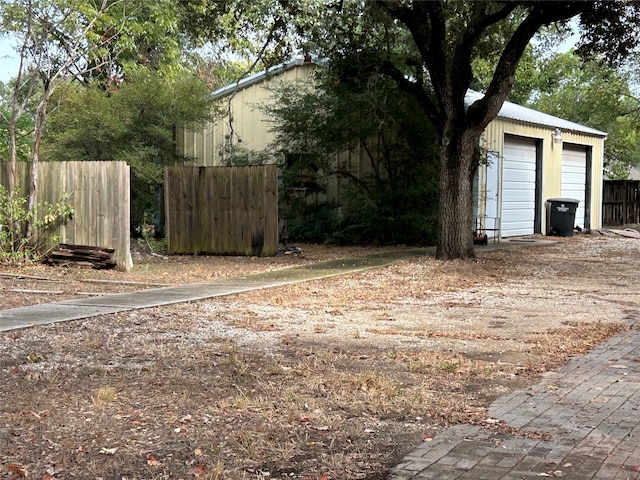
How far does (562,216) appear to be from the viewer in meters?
23.6

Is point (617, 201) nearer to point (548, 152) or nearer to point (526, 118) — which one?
point (548, 152)

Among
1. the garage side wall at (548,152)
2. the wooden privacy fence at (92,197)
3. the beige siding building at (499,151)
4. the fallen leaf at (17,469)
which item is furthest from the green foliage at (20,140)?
the fallen leaf at (17,469)

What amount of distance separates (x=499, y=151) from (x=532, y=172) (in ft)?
9.68

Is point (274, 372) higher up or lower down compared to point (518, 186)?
lower down

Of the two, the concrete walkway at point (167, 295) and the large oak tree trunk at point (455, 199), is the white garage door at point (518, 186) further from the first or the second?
the concrete walkway at point (167, 295)

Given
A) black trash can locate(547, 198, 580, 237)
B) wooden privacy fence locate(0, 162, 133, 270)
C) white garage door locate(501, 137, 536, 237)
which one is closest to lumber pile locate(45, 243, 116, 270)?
wooden privacy fence locate(0, 162, 133, 270)

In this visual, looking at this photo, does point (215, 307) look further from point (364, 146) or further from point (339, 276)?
point (364, 146)

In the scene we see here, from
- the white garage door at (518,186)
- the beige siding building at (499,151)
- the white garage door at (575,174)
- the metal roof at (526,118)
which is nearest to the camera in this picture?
the beige siding building at (499,151)

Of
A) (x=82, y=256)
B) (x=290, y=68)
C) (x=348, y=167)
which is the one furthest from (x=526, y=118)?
(x=82, y=256)

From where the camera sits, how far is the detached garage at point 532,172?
21031 mm

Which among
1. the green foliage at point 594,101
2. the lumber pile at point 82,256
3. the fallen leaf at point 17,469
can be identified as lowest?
the fallen leaf at point 17,469

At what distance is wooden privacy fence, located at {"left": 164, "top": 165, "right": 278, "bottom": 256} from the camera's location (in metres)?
15.9

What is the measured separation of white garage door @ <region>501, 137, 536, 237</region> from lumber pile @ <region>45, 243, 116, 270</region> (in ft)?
42.6

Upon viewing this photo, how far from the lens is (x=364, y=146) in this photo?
19.0 m
